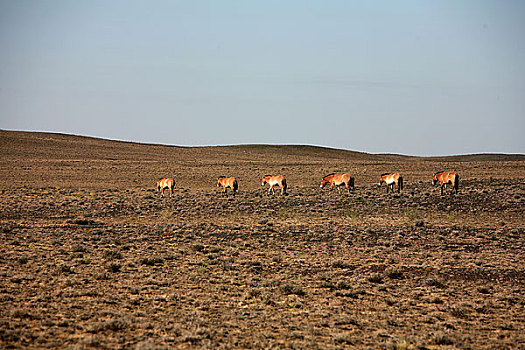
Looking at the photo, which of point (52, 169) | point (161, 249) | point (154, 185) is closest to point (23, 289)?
point (161, 249)

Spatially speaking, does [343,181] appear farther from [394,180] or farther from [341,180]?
[394,180]

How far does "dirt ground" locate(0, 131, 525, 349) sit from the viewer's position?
9.05 m

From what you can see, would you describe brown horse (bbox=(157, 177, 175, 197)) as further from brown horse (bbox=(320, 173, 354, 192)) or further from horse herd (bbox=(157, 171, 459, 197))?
brown horse (bbox=(320, 173, 354, 192))

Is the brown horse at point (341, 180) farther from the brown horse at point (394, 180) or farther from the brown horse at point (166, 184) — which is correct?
the brown horse at point (166, 184)

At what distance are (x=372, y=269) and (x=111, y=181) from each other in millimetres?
36126

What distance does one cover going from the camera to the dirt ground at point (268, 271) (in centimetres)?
905

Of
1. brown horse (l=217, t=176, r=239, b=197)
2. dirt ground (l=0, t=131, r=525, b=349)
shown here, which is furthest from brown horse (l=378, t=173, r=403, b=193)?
brown horse (l=217, t=176, r=239, b=197)

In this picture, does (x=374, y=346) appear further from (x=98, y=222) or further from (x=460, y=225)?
(x=98, y=222)

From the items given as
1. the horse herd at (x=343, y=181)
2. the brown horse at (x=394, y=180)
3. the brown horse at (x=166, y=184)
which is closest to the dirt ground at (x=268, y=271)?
the brown horse at (x=394, y=180)

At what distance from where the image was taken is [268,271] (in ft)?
48.2

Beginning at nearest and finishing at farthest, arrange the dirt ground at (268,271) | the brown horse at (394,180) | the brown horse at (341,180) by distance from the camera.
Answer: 1. the dirt ground at (268,271)
2. the brown horse at (394,180)
3. the brown horse at (341,180)

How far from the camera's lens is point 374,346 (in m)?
8.53

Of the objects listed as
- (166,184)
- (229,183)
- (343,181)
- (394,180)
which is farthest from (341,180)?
(166,184)

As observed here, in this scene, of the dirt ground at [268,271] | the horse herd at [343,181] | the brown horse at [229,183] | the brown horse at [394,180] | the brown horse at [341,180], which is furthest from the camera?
the brown horse at [229,183]
